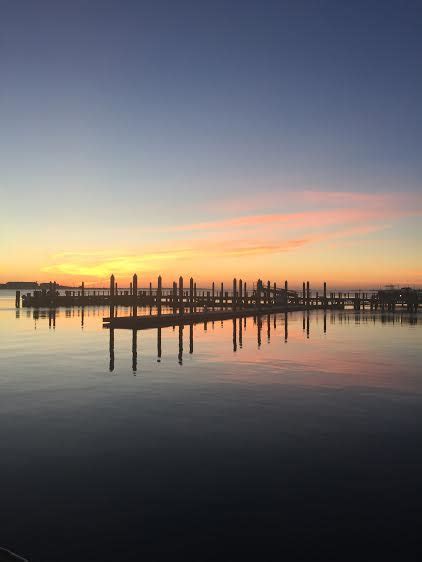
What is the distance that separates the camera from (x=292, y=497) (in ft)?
23.9

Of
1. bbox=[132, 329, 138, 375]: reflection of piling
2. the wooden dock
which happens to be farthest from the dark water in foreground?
the wooden dock

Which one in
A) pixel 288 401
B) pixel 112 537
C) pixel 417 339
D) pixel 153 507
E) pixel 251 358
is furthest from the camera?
pixel 417 339

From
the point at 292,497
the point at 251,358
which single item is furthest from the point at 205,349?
the point at 292,497

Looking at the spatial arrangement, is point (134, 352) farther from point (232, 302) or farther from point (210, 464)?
point (232, 302)

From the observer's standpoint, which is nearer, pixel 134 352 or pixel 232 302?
pixel 134 352

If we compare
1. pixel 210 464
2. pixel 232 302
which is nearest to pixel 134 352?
pixel 210 464

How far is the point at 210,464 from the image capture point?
8.70 m

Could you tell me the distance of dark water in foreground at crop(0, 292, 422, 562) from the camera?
20.1 ft

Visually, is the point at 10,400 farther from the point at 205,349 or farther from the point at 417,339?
the point at 417,339

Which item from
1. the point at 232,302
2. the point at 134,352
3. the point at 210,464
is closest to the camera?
the point at 210,464

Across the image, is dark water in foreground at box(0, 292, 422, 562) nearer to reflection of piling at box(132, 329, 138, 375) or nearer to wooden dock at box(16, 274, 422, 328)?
reflection of piling at box(132, 329, 138, 375)

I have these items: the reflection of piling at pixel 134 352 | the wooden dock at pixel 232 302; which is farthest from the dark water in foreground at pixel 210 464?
the wooden dock at pixel 232 302

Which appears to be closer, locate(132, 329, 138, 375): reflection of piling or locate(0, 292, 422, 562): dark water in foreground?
locate(0, 292, 422, 562): dark water in foreground

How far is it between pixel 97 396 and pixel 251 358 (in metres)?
10.2
